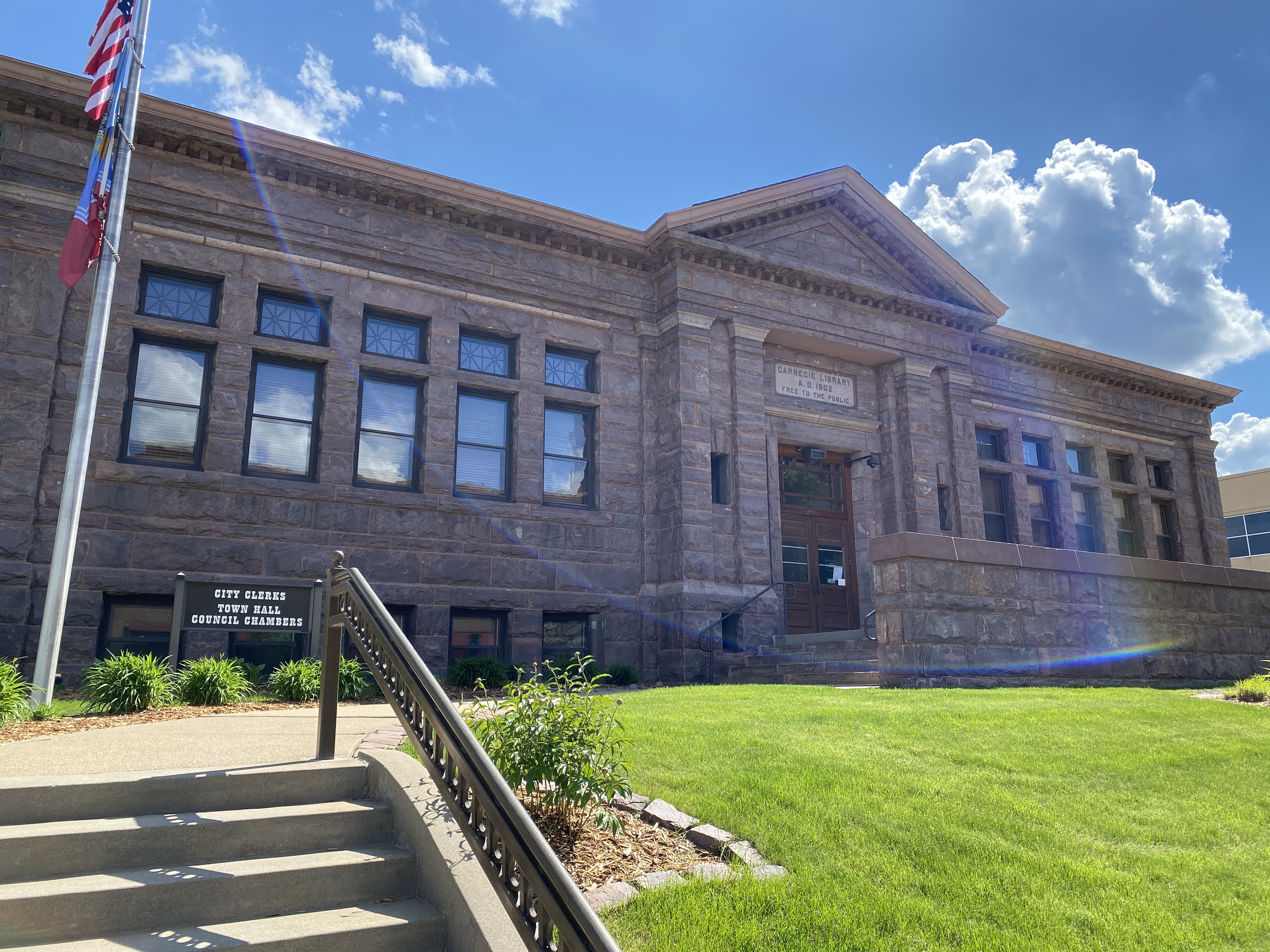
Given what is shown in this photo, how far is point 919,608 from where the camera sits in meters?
11.5

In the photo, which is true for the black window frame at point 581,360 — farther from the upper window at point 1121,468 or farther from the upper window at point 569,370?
the upper window at point 1121,468

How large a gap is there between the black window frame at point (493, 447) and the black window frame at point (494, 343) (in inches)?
11.4

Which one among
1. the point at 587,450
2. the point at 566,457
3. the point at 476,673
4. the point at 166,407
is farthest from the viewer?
the point at 587,450

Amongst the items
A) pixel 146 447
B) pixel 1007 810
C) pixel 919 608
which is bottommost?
pixel 1007 810

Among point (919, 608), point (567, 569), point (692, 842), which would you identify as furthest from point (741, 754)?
point (567, 569)

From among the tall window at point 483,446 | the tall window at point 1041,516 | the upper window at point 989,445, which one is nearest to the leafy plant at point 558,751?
the tall window at point 483,446

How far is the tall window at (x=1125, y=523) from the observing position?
23.9 meters

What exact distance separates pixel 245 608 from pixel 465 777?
7.57 metres

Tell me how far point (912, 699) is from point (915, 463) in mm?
10357

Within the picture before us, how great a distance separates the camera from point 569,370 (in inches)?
654

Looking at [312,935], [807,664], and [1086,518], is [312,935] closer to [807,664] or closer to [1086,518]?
[807,664]

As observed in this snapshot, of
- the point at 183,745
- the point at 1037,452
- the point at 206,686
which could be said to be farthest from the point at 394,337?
the point at 1037,452

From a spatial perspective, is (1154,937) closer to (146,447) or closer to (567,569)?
(567,569)

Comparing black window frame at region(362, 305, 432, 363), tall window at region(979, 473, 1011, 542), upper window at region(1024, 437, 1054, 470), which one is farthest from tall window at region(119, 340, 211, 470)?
upper window at region(1024, 437, 1054, 470)
